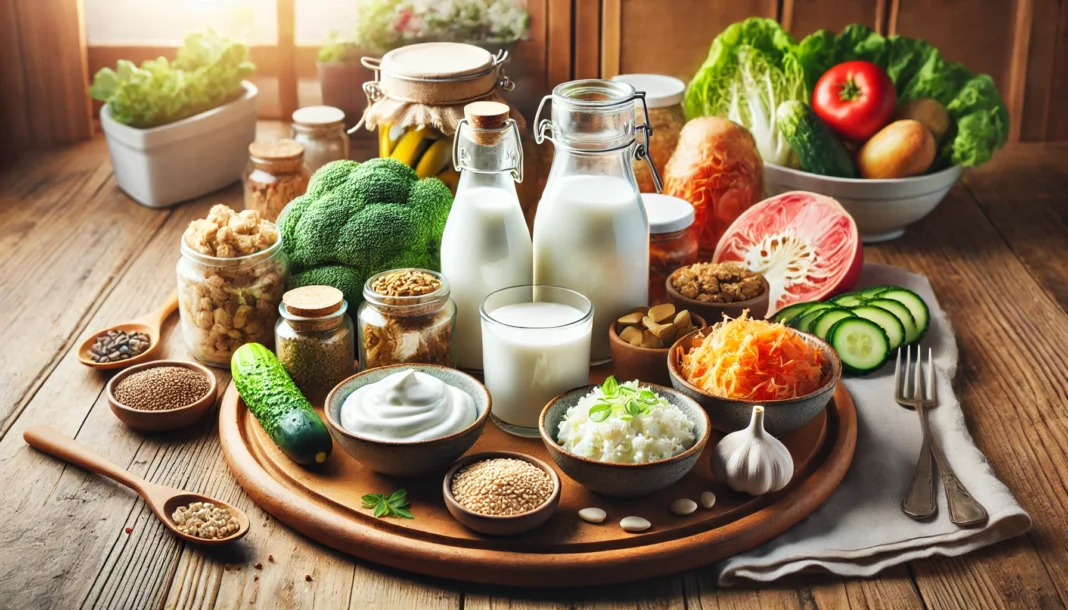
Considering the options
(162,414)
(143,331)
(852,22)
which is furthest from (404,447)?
(852,22)

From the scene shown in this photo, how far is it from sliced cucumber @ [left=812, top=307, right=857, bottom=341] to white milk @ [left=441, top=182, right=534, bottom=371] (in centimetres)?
57

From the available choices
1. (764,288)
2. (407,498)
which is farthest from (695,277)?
(407,498)

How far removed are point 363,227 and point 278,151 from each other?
52 cm

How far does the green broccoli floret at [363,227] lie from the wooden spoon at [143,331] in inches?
12.8

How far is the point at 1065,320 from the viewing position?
7.63 ft

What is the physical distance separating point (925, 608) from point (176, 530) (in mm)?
1084

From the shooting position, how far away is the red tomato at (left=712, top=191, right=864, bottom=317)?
226 centimetres

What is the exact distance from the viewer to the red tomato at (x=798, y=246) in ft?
7.41

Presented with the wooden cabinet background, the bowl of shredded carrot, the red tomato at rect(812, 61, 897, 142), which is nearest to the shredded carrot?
the bowl of shredded carrot

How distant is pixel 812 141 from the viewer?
8.53 feet

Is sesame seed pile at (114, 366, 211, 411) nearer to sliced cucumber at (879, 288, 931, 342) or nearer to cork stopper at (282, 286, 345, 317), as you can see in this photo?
cork stopper at (282, 286, 345, 317)

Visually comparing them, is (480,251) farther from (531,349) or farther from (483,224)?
(531,349)

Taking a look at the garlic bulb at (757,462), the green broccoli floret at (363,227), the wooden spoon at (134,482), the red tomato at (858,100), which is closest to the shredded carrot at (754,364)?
the garlic bulb at (757,462)

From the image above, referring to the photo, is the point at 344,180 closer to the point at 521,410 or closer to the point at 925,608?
the point at 521,410
